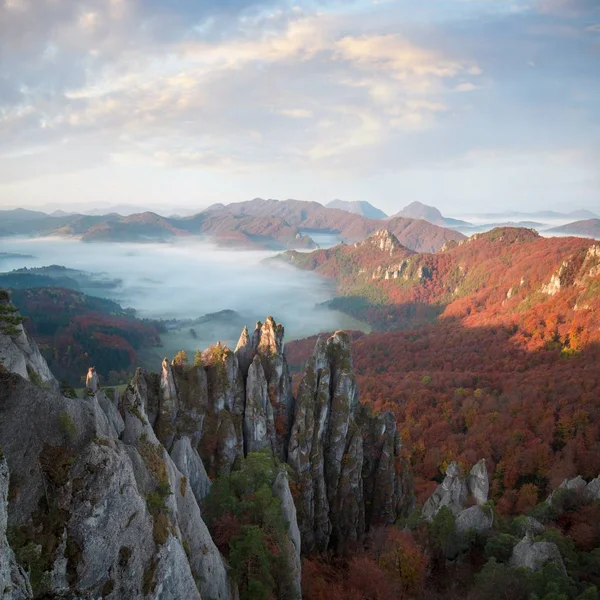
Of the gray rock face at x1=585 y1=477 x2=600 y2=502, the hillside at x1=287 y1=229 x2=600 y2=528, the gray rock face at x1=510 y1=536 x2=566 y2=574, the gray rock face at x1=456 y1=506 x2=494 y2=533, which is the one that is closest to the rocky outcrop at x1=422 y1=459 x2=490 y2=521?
the gray rock face at x1=456 y1=506 x2=494 y2=533

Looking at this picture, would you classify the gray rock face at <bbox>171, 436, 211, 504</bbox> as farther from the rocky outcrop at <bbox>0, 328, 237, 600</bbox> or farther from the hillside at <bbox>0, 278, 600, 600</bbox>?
the rocky outcrop at <bbox>0, 328, 237, 600</bbox>

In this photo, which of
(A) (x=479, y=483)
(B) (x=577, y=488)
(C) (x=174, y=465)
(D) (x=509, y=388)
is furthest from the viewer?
(D) (x=509, y=388)

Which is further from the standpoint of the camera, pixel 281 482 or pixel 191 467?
pixel 281 482

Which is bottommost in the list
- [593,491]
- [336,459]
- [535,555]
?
[593,491]

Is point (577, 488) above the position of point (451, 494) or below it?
above

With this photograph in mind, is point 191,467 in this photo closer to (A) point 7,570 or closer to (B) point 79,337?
(A) point 7,570

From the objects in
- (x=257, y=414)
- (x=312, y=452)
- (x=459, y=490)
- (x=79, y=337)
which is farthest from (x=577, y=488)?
(x=79, y=337)
